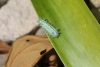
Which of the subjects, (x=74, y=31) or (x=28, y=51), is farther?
(x=28, y=51)

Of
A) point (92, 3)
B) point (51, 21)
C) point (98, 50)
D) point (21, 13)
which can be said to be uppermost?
point (21, 13)

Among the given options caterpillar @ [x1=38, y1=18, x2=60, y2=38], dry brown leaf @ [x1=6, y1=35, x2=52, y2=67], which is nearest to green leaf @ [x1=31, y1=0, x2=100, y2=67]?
caterpillar @ [x1=38, y1=18, x2=60, y2=38]

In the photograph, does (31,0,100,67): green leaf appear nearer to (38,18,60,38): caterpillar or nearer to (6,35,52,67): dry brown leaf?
(38,18,60,38): caterpillar

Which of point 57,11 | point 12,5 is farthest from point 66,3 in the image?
point 12,5

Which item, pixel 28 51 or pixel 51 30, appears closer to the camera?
pixel 51 30

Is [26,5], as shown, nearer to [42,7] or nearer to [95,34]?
[42,7]

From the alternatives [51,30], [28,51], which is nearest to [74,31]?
[51,30]

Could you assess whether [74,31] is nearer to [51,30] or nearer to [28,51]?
[51,30]

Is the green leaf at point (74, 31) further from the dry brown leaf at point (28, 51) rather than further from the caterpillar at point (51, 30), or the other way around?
the dry brown leaf at point (28, 51)
